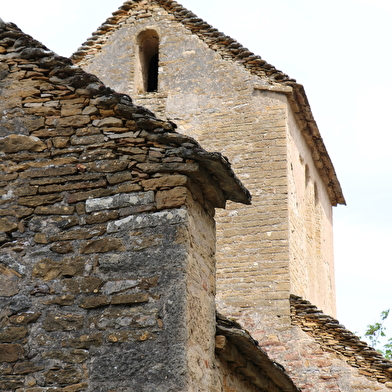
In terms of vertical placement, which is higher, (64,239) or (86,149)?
(86,149)

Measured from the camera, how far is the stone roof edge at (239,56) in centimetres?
1230

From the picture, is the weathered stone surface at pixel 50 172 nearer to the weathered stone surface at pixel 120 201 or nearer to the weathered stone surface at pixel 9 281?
the weathered stone surface at pixel 120 201

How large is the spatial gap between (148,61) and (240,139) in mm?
2790

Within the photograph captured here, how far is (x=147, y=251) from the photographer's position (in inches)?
212

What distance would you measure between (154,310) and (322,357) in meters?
5.64

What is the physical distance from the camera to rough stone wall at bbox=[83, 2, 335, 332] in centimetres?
1098

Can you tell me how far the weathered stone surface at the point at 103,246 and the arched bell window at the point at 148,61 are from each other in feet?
25.8

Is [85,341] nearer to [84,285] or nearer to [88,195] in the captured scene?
[84,285]

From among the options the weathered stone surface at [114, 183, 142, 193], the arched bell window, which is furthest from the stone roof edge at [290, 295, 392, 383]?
the weathered stone surface at [114, 183, 142, 193]

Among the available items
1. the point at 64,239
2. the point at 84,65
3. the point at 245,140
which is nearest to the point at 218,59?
the point at 245,140

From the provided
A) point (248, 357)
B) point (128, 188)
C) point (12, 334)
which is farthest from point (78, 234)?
point (248, 357)

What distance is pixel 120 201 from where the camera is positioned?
558 cm

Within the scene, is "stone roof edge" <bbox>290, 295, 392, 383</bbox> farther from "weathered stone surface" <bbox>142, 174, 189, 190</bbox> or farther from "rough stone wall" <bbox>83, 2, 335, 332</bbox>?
"weathered stone surface" <bbox>142, 174, 189, 190</bbox>

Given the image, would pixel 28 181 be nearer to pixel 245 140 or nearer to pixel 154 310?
pixel 154 310
